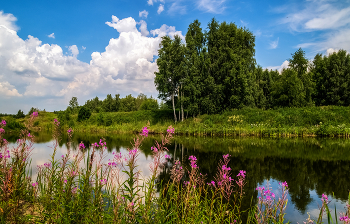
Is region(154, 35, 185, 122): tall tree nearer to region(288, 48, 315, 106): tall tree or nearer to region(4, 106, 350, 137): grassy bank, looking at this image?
region(4, 106, 350, 137): grassy bank

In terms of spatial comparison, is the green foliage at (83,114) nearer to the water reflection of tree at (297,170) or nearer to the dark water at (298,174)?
the dark water at (298,174)

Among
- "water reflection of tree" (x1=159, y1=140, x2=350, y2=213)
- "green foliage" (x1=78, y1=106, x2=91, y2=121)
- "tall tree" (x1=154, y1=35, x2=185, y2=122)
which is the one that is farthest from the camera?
"green foliage" (x1=78, y1=106, x2=91, y2=121)

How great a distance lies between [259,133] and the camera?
2478cm

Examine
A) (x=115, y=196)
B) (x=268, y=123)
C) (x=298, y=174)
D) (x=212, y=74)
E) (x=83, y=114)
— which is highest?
(x=212, y=74)

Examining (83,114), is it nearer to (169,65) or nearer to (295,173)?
(169,65)

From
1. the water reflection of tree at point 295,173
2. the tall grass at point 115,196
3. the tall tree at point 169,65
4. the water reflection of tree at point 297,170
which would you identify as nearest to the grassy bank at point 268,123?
the tall tree at point 169,65

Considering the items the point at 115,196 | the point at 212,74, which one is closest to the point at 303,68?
the point at 212,74

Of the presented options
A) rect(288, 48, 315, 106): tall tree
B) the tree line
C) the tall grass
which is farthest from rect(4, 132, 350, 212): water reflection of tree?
rect(288, 48, 315, 106): tall tree

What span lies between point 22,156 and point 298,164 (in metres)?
12.0

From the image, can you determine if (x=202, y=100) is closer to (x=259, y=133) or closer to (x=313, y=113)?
(x=259, y=133)

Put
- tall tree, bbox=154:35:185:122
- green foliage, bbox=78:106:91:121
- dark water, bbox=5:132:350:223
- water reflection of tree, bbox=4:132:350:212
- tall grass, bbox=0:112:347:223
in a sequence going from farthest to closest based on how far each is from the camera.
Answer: green foliage, bbox=78:106:91:121 < tall tree, bbox=154:35:185:122 < water reflection of tree, bbox=4:132:350:212 < dark water, bbox=5:132:350:223 < tall grass, bbox=0:112:347:223

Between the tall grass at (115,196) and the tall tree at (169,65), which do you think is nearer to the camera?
the tall grass at (115,196)

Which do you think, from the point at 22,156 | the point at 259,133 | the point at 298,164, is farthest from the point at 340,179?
the point at 259,133

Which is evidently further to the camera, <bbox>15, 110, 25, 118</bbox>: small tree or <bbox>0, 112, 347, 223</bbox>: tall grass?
<bbox>15, 110, 25, 118</bbox>: small tree
